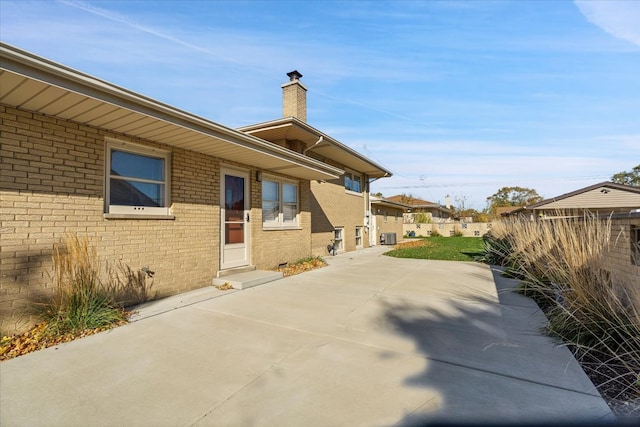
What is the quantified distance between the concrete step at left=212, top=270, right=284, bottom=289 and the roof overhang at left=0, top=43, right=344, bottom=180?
2.82m

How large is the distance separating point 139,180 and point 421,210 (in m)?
44.3

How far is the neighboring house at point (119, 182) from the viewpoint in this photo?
3.83 meters

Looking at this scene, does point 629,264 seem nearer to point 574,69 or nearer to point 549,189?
point 574,69

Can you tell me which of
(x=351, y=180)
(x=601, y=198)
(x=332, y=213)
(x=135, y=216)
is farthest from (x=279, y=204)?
(x=601, y=198)

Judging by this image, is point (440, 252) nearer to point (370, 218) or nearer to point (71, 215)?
point (370, 218)

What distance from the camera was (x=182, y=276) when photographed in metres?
6.18

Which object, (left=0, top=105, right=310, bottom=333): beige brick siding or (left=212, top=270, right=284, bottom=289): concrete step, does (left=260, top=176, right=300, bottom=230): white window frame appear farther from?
(left=0, top=105, right=310, bottom=333): beige brick siding

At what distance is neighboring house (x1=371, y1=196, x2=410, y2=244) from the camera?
19.7m

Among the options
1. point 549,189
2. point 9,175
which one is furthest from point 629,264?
point 549,189

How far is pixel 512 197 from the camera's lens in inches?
2194

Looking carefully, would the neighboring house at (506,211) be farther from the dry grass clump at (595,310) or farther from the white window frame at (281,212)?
the dry grass clump at (595,310)

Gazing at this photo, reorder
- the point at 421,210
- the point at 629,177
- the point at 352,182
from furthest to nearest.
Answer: the point at 421,210, the point at 629,177, the point at 352,182

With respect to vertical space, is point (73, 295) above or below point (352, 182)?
below

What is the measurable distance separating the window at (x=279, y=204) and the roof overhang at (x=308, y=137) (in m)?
1.72
